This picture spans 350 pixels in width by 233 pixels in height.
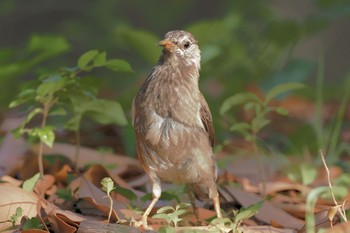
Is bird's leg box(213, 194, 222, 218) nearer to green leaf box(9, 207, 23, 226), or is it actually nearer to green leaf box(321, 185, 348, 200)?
green leaf box(321, 185, 348, 200)

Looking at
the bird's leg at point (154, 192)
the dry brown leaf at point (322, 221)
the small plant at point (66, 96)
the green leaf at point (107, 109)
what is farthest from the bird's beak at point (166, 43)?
the dry brown leaf at point (322, 221)

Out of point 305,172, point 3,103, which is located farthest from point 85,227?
point 3,103

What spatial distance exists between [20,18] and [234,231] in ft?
26.0

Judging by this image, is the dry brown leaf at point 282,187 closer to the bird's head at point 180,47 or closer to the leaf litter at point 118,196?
the leaf litter at point 118,196

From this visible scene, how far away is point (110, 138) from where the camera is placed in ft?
22.2

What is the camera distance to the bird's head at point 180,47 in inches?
190

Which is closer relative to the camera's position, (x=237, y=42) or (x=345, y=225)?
(x=345, y=225)

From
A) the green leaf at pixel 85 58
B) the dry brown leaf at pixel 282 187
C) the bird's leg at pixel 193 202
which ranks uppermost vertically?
the green leaf at pixel 85 58

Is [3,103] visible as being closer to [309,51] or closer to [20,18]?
[20,18]

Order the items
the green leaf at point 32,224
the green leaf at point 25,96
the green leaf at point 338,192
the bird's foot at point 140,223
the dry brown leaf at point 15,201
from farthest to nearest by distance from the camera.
→ the green leaf at point 338,192 → the green leaf at point 25,96 → the dry brown leaf at point 15,201 → the bird's foot at point 140,223 → the green leaf at point 32,224

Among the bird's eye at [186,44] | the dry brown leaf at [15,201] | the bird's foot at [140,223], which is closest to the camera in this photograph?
the bird's foot at [140,223]

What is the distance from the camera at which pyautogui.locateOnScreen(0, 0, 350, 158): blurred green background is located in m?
6.61

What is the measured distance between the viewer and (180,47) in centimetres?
486

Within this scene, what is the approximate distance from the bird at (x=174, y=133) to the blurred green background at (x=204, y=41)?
453 millimetres
